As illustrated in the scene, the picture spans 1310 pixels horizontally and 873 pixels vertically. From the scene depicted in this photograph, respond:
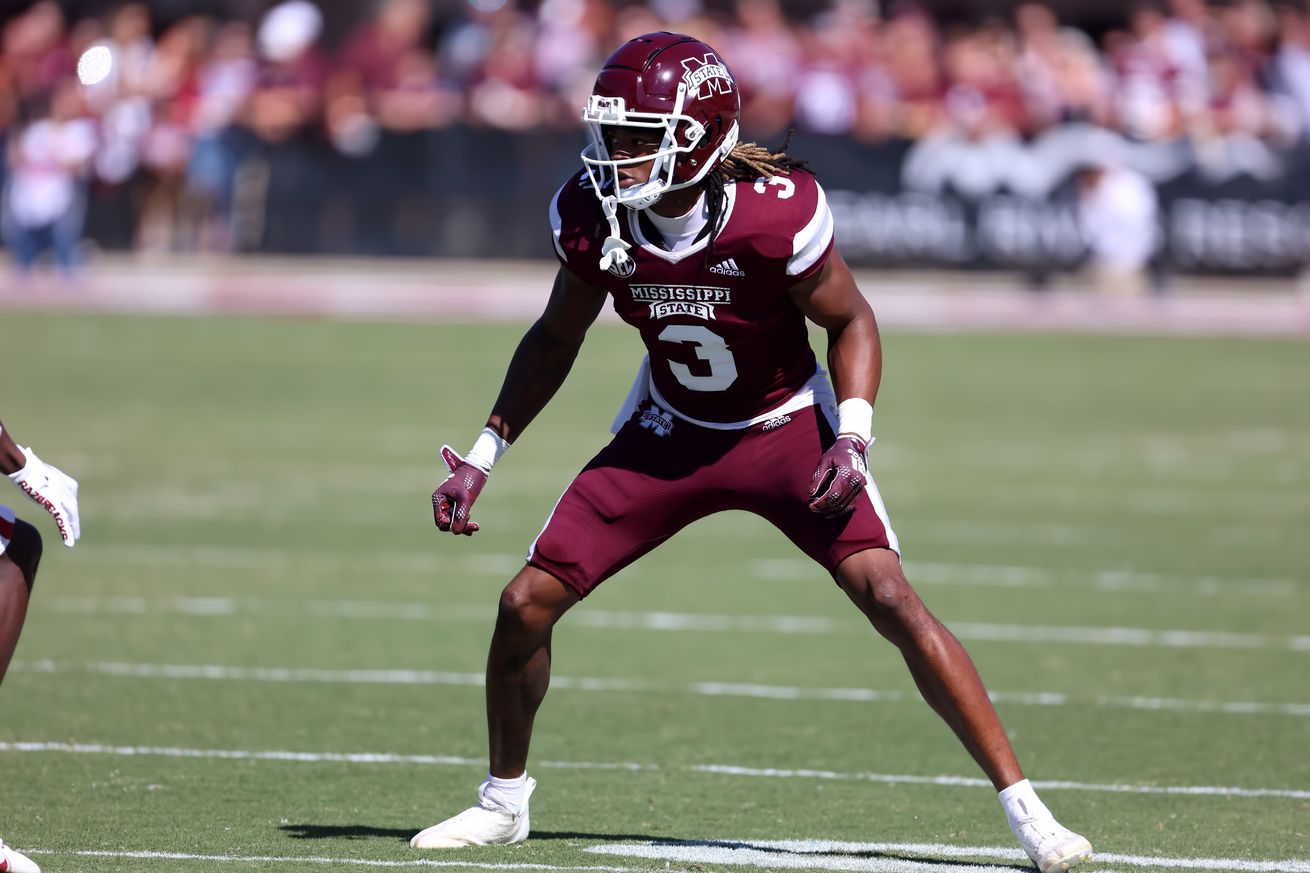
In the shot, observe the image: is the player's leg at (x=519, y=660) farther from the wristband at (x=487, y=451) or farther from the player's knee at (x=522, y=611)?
the wristband at (x=487, y=451)

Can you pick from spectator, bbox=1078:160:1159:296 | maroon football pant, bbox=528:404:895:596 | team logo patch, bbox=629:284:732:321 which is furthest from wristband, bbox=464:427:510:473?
spectator, bbox=1078:160:1159:296

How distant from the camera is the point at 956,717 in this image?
494cm

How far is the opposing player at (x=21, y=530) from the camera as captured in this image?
15.5 ft

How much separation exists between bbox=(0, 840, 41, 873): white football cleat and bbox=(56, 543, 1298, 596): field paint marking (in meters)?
5.36

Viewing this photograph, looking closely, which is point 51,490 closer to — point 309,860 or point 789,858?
point 309,860

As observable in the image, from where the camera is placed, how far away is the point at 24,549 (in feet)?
15.9

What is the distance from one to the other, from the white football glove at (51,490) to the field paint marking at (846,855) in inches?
62.1

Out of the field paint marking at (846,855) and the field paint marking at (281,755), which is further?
the field paint marking at (281,755)

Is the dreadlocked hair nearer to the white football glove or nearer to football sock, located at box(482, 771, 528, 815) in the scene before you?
football sock, located at box(482, 771, 528, 815)

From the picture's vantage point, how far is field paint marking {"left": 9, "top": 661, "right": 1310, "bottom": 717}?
729 cm

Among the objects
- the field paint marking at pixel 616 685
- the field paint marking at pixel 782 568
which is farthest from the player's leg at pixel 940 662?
the field paint marking at pixel 782 568

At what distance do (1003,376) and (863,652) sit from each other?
8.38 m

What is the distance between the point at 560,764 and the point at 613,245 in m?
2.11

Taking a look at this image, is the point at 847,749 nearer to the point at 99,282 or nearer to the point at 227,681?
the point at 227,681
